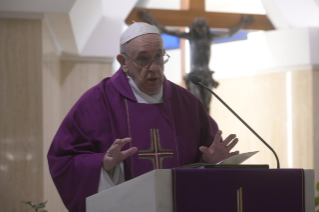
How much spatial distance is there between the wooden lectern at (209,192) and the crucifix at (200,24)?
5292 millimetres

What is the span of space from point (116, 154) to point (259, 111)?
7.00 m

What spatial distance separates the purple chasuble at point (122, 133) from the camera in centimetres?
228

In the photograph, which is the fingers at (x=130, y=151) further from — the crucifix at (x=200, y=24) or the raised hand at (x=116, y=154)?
the crucifix at (x=200, y=24)

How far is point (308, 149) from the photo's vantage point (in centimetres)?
788

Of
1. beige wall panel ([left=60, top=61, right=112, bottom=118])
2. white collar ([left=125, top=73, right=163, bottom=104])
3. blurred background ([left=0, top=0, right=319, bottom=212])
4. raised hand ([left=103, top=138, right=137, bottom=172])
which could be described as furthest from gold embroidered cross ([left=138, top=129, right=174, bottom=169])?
beige wall panel ([left=60, top=61, right=112, bottom=118])

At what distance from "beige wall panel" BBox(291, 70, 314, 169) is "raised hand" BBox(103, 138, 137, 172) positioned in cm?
642

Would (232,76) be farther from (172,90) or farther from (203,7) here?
(172,90)

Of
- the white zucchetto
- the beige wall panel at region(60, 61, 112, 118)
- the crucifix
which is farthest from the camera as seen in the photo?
the crucifix

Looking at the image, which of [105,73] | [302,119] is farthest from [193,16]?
[302,119]

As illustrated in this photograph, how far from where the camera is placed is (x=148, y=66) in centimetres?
257

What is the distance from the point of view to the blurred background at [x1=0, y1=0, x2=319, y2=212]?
175 inches

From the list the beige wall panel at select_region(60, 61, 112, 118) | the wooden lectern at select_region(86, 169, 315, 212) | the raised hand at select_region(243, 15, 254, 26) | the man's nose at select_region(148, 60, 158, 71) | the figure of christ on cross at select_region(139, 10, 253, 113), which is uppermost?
the raised hand at select_region(243, 15, 254, 26)

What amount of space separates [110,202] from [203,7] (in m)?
6.84

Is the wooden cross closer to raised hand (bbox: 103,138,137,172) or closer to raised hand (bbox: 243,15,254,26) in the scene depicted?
raised hand (bbox: 243,15,254,26)
